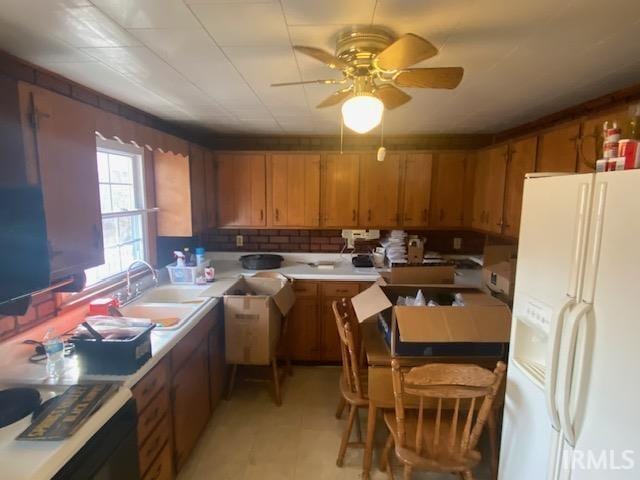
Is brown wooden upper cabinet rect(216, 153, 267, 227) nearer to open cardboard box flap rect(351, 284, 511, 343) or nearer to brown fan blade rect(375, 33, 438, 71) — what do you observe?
open cardboard box flap rect(351, 284, 511, 343)

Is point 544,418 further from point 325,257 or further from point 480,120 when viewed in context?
point 325,257

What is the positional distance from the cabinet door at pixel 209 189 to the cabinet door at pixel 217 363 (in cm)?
110

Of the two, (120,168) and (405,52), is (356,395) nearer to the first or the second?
(405,52)

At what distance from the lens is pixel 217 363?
2594 millimetres

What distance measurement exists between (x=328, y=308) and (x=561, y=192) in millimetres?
2285

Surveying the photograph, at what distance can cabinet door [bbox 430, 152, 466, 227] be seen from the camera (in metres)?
3.36

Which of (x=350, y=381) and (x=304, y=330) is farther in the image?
(x=304, y=330)

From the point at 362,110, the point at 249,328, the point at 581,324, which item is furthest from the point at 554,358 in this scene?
the point at 249,328

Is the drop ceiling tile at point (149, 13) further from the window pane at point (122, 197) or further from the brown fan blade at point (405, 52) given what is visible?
the window pane at point (122, 197)

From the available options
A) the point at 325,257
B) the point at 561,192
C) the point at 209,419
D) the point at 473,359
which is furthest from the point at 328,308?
the point at 561,192

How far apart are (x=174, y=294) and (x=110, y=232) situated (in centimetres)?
69

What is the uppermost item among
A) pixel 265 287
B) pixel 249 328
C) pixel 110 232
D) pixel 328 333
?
pixel 110 232

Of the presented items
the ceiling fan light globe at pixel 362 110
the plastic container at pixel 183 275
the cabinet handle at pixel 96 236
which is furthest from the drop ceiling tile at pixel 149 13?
the plastic container at pixel 183 275

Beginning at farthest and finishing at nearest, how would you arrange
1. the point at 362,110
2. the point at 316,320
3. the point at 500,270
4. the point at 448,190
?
the point at 448,190, the point at 316,320, the point at 500,270, the point at 362,110
